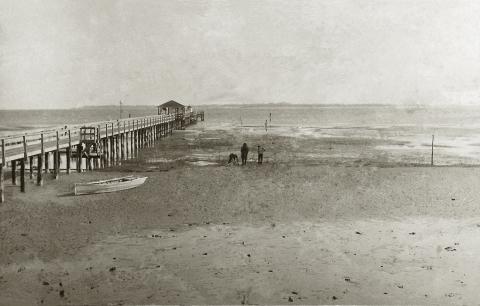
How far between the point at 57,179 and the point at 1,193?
16.1 ft

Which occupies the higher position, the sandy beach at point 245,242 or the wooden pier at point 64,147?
the wooden pier at point 64,147

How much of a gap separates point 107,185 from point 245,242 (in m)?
8.20

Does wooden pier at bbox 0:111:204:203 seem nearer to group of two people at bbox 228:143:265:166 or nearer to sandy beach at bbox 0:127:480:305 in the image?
sandy beach at bbox 0:127:480:305

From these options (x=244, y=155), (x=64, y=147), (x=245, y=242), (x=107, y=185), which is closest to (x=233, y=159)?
(x=244, y=155)

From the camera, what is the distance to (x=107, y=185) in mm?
19062

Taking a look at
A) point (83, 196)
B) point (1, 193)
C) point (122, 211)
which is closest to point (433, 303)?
point (122, 211)

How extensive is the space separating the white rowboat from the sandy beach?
396 mm

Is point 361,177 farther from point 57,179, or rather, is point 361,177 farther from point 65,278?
point 65,278

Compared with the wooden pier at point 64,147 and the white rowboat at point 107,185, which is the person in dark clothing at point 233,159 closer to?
the wooden pier at point 64,147

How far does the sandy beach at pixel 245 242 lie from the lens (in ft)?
31.6

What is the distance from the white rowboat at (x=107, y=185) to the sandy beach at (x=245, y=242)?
396mm

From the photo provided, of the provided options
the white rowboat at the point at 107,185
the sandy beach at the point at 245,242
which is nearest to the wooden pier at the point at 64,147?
the sandy beach at the point at 245,242

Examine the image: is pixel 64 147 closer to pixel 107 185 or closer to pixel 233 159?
pixel 107 185

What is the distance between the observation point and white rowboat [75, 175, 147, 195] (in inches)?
731
